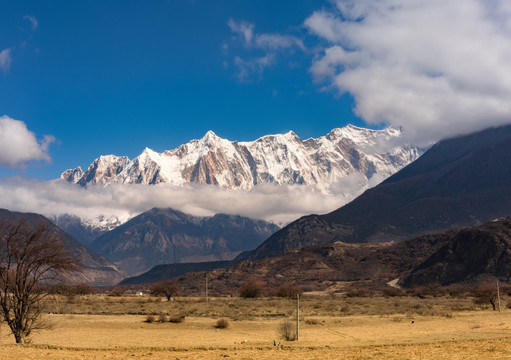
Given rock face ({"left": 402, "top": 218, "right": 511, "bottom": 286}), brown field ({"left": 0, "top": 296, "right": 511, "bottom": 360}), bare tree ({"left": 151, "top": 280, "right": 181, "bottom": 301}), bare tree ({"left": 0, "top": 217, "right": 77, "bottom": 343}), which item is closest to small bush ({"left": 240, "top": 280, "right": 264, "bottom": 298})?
bare tree ({"left": 151, "top": 280, "right": 181, "bottom": 301})

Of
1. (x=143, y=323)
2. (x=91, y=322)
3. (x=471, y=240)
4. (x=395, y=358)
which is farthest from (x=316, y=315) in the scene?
(x=471, y=240)

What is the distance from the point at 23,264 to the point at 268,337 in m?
21.5

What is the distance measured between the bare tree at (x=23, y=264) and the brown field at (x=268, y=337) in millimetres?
1782

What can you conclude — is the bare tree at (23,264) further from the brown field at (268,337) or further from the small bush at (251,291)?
the small bush at (251,291)

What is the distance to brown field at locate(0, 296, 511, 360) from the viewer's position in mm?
27547

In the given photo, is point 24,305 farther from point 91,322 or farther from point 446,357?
point 91,322

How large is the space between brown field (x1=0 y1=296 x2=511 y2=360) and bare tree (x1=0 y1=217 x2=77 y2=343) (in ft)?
5.85

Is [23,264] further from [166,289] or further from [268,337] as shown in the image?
[166,289]

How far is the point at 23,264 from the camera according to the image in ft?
99.0

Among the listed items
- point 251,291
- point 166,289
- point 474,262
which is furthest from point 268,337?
point 474,262

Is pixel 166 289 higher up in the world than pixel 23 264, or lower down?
lower down

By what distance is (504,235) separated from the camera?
19175 centimetres

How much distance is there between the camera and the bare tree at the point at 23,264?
2981cm

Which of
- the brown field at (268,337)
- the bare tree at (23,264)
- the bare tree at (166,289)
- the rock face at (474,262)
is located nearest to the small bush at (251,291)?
the bare tree at (166,289)
